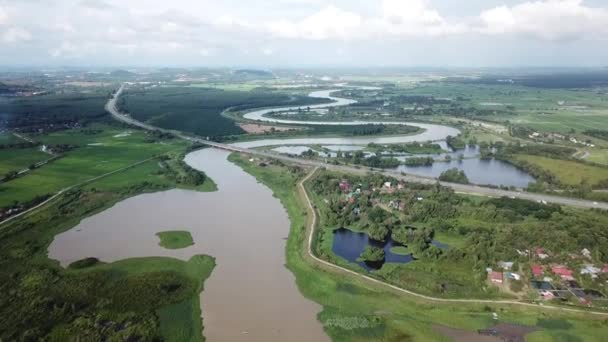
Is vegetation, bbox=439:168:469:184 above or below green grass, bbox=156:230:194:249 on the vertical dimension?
above

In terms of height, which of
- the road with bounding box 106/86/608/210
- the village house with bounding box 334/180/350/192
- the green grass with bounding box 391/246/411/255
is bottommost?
the green grass with bounding box 391/246/411/255

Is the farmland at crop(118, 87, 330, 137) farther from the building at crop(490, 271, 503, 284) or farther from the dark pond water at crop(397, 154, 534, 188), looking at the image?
the building at crop(490, 271, 503, 284)

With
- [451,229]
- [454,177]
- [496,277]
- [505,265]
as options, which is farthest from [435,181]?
[496,277]

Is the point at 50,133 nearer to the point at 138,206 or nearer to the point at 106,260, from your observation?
the point at 138,206

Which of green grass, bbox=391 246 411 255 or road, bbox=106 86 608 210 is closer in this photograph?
green grass, bbox=391 246 411 255

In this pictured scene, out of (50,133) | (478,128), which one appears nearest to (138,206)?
(50,133)

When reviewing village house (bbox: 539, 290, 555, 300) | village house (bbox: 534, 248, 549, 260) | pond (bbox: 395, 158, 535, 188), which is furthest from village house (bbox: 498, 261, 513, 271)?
pond (bbox: 395, 158, 535, 188)

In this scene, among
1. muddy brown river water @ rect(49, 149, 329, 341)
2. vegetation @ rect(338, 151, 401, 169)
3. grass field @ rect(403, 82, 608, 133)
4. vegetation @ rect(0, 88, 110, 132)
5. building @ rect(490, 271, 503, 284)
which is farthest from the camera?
grass field @ rect(403, 82, 608, 133)
